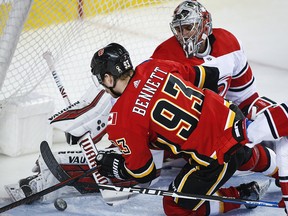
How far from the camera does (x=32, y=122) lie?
11.6 ft

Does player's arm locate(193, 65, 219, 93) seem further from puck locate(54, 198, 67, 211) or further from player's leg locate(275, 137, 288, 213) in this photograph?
puck locate(54, 198, 67, 211)

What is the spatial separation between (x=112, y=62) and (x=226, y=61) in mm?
752

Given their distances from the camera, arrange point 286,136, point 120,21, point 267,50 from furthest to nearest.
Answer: point 267,50 < point 120,21 < point 286,136

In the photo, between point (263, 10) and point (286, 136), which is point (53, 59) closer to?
point (286, 136)

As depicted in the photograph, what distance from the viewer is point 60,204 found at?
300cm

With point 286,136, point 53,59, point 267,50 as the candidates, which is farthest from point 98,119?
point 267,50

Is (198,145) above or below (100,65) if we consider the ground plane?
below

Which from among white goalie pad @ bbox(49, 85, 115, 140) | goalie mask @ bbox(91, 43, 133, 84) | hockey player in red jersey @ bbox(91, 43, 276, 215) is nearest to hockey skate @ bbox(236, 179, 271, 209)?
hockey player in red jersey @ bbox(91, 43, 276, 215)

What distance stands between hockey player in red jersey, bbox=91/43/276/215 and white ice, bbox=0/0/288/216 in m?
0.34

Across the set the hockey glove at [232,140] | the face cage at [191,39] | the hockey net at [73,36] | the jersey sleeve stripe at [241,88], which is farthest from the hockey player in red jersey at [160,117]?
the hockey net at [73,36]

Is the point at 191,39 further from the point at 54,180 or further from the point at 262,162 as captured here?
the point at 54,180

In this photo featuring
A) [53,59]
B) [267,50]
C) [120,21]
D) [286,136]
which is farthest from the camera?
[267,50]

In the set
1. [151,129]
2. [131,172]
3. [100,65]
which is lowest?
[131,172]

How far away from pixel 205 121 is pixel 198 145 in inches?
3.9
